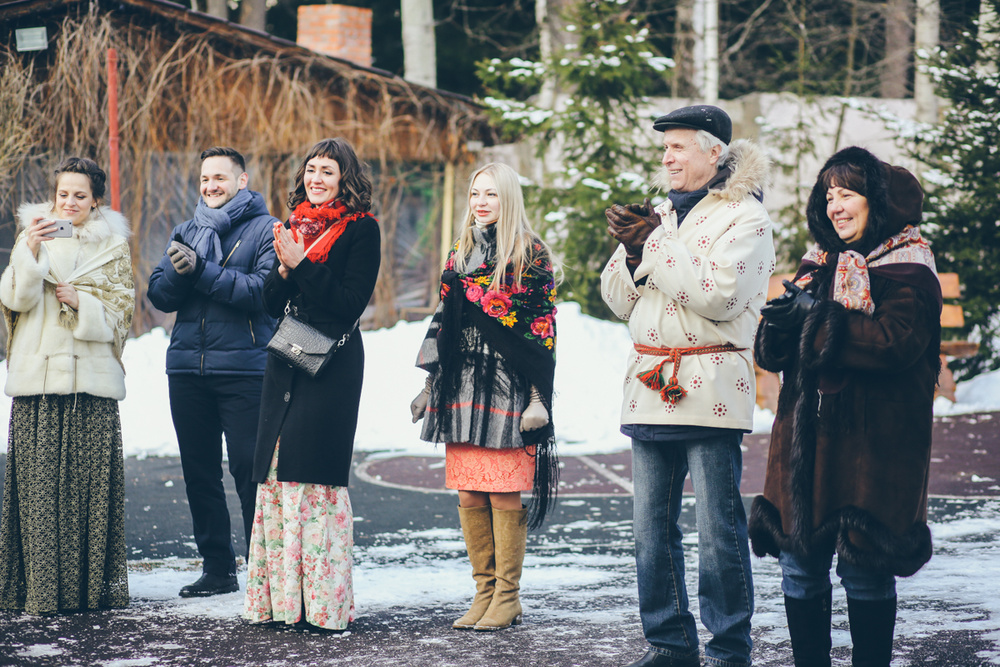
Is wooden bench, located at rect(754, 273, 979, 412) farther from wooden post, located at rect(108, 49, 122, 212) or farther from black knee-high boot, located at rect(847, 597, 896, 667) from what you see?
black knee-high boot, located at rect(847, 597, 896, 667)

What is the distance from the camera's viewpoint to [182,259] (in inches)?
199

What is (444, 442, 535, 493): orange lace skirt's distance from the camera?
15.6ft

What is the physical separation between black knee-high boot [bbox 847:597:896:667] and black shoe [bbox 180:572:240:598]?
115 inches

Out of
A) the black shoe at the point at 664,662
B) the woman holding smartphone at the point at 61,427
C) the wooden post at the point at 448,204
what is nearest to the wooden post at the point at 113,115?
the wooden post at the point at 448,204

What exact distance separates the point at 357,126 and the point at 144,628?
449 inches

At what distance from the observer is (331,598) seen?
15.2 ft

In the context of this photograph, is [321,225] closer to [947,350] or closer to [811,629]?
[811,629]

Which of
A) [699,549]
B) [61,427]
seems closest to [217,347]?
[61,427]

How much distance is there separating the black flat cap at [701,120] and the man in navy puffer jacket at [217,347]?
7.00ft

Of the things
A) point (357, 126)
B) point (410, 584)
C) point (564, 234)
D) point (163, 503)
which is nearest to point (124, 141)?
point (357, 126)

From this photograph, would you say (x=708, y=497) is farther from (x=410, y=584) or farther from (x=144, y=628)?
(x=144, y=628)

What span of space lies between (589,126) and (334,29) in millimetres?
4534

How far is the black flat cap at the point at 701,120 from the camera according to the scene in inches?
157

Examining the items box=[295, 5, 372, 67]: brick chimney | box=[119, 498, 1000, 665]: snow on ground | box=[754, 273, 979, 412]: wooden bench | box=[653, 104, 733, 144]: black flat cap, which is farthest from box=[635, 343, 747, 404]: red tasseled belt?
box=[295, 5, 372, 67]: brick chimney
